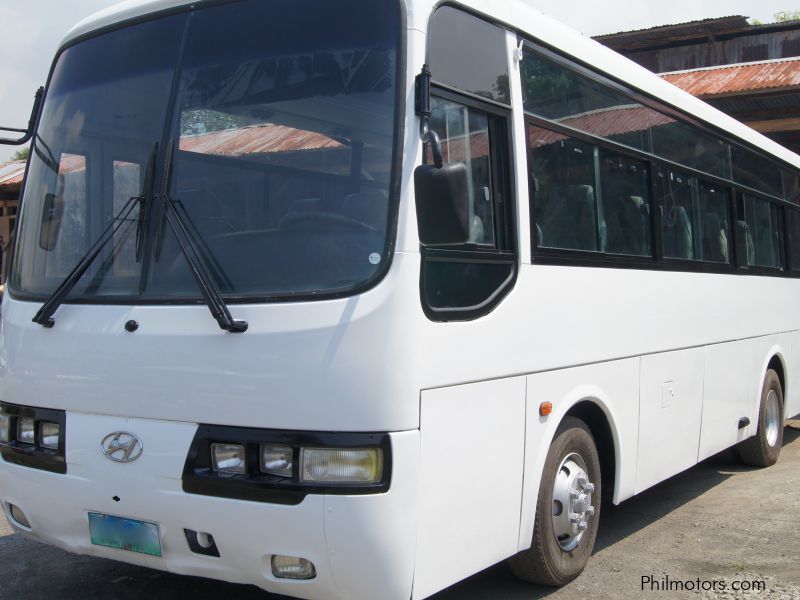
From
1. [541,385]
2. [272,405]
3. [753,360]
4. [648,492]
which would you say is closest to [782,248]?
[753,360]

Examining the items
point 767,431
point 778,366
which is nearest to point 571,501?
point 767,431

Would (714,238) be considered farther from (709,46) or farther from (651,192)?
(709,46)

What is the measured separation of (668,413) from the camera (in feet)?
19.9

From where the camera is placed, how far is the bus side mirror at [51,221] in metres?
4.43

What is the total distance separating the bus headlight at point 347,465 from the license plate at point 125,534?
79cm

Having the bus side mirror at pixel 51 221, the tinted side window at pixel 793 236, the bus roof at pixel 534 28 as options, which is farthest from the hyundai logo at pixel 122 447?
the tinted side window at pixel 793 236

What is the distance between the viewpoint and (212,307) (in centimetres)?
367

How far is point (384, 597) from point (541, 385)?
148 cm

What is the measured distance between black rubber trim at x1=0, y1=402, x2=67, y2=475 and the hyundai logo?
26 cm

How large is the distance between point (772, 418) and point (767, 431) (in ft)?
0.73

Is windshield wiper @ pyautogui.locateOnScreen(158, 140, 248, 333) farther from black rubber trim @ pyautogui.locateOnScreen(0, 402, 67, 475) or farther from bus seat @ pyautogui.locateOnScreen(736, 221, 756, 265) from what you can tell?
bus seat @ pyautogui.locateOnScreen(736, 221, 756, 265)

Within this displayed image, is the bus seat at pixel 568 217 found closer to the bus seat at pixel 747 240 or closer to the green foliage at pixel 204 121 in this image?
the green foliage at pixel 204 121

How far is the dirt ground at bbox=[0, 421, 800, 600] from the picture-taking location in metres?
4.84

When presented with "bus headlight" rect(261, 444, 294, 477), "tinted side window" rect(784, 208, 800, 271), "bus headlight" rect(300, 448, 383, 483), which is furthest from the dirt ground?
"tinted side window" rect(784, 208, 800, 271)
